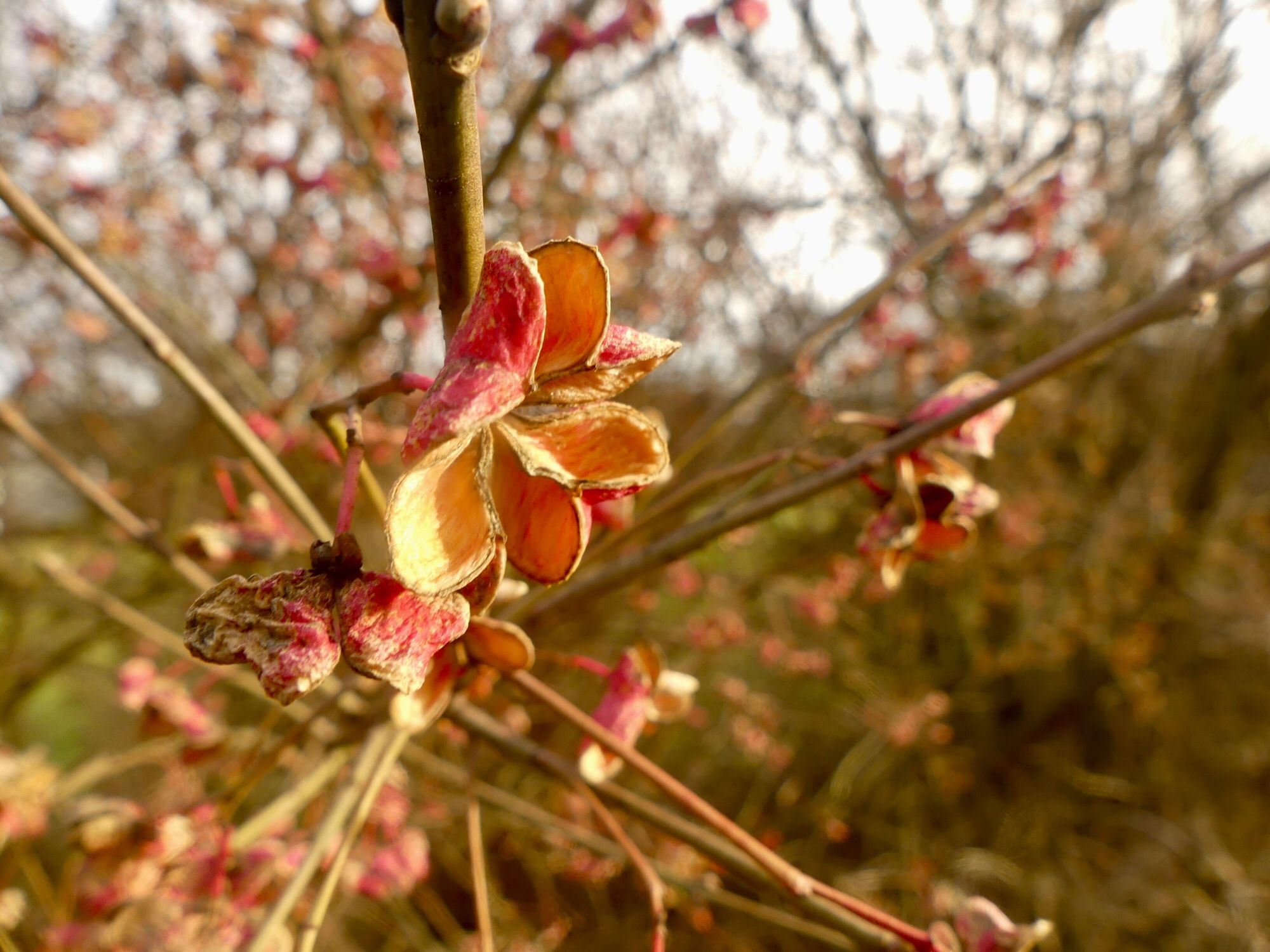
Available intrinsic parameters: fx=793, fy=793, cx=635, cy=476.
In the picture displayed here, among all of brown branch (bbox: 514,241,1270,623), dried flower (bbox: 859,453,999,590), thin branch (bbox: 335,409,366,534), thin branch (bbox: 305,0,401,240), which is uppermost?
thin branch (bbox: 305,0,401,240)

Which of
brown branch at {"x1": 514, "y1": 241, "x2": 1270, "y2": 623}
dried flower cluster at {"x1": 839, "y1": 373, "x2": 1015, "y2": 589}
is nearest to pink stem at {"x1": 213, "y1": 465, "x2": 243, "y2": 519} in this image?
brown branch at {"x1": 514, "y1": 241, "x2": 1270, "y2": 623}

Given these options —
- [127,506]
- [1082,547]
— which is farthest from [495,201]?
[1082,547]

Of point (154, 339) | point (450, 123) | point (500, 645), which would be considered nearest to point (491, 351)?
point (450, 123)

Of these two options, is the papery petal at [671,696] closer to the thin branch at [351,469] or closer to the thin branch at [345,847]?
the thin branch at [345,847]

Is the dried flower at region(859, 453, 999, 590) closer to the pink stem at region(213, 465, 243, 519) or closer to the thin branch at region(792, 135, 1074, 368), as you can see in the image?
the thin branch at region(792, 135, 1074, 368)

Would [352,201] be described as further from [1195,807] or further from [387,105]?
[1195,807]
